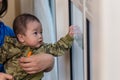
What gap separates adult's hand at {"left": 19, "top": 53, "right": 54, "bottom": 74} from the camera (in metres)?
1.26

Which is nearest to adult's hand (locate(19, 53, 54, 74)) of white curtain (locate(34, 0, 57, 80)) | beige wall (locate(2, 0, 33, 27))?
white curtain (locate(34, 0, 57, 80))

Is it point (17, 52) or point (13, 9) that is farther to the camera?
point (13, 9)

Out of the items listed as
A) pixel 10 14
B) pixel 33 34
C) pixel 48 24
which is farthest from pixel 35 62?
pixel 10 14

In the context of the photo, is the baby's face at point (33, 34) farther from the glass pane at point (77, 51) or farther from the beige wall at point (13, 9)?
the beige wall at point (13, 9)

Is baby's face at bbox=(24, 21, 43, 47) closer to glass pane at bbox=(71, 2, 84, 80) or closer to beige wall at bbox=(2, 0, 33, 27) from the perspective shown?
glass pane at bbox=(71, 2, 84, 80)

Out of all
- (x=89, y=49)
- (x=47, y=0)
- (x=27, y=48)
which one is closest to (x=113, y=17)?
(x=89, y=49)

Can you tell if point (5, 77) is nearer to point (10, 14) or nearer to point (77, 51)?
point (77, 51)

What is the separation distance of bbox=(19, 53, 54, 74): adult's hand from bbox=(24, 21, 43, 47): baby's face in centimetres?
6

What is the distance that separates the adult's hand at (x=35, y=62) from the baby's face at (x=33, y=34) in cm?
6

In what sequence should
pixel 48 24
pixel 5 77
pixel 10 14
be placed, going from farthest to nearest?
pixel 10 14, pixel 48 24, pixel 5 77

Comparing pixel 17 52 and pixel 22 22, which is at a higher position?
pixel 22 22

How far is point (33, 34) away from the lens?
1.29 meters

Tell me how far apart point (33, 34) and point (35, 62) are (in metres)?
0.11

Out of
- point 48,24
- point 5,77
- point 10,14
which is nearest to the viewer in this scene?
point 5,77
